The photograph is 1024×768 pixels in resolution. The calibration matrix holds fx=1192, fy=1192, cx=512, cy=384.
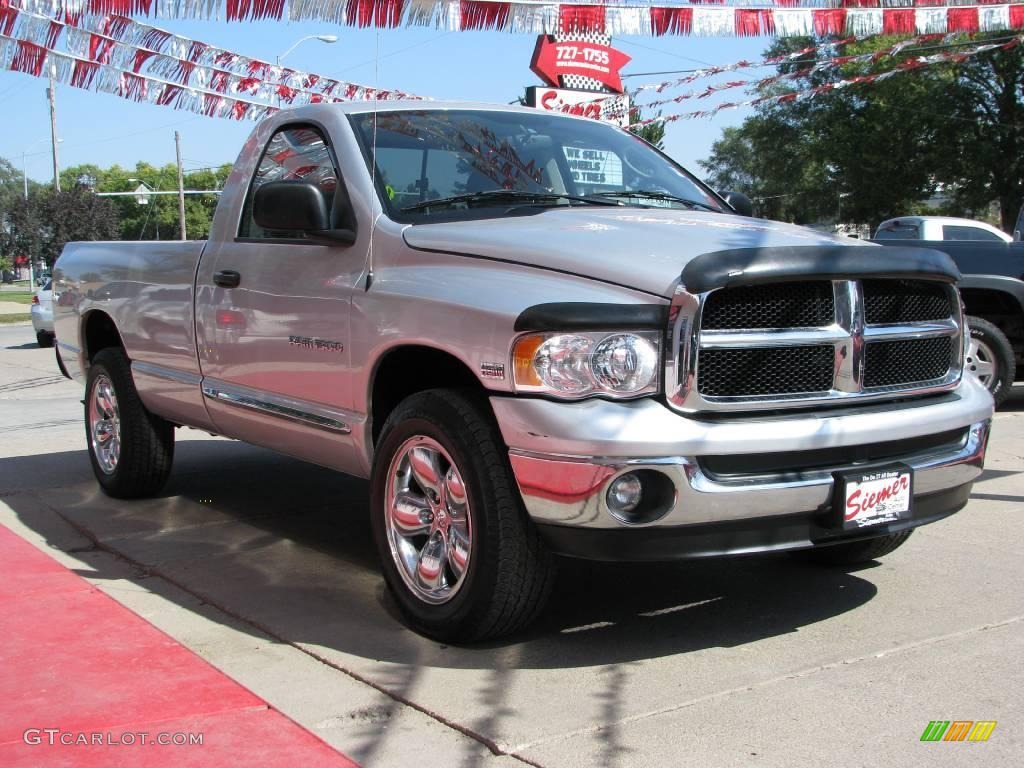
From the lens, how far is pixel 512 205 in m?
4.79

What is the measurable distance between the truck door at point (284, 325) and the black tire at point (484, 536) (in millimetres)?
705

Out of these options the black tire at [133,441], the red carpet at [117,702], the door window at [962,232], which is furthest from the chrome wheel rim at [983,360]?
the red carpet at [117,702]

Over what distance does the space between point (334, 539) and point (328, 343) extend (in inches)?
57.6

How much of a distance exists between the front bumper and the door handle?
2.02 metres

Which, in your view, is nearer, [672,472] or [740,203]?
[672,472]

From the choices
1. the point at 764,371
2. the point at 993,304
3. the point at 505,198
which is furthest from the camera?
the point at 993,304

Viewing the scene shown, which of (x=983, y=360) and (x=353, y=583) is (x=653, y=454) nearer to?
(x=353, y=583)

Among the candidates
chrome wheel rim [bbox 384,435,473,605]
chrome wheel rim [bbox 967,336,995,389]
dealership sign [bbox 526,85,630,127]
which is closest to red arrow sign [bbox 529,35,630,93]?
dealership sign [bbox 526,85,630,127]

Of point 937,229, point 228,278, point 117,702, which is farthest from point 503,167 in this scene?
point 937,229

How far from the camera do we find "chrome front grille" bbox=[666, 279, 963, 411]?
12.0 feet

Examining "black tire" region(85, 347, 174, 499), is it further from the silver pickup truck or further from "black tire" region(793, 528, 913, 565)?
"black tire" region(793, 528, 913, 565)

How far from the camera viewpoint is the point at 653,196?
17.1 feet

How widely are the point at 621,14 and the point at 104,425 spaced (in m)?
4.09

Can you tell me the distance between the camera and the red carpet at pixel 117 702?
330 cm
